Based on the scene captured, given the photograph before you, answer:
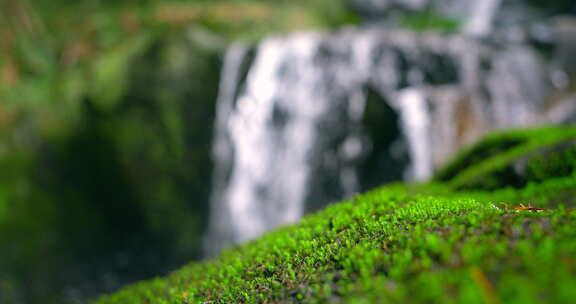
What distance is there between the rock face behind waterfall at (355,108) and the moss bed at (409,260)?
26.2 feet

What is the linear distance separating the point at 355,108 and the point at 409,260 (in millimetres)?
10229

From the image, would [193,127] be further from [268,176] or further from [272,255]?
[272,255]

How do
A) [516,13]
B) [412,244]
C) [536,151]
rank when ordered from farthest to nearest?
[516,13]
[536,151]
[412,244]

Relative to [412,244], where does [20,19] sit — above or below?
above

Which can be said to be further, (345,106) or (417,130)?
(345,106)

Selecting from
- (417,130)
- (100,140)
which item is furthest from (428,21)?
(100,140)

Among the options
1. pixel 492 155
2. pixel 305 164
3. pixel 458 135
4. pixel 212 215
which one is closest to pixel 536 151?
pixel 492 155

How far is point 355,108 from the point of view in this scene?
37.3 ft

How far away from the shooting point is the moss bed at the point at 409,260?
129cm

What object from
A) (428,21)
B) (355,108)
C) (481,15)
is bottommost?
(355,108)

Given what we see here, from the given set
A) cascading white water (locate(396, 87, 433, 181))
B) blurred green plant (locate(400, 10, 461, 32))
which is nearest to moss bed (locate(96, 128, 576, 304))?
cascading white water (locate(396, 87, 433, 181))

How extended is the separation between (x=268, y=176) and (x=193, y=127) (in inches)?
152

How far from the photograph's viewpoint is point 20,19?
1239 cm

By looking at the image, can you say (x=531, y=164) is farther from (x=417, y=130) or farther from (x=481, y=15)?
(x=481, y=15)
